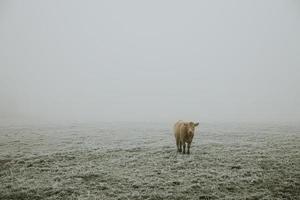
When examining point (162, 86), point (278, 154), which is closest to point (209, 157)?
point (278, 154)

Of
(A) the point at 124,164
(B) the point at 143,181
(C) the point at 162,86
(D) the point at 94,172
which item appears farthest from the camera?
(C) the point at 162,86

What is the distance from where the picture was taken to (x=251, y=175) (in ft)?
45.1

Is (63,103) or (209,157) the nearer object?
(209,157)

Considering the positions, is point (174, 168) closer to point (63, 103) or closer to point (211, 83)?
point (63, 103)

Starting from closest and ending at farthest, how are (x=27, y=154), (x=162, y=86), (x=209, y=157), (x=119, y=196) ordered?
(x=119, y=196) < (x=209, y=157) < (x=27, y=154) < (x=162, y=86)

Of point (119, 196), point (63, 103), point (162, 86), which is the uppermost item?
point (162, 86)

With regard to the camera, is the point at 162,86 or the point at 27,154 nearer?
the point at 27,154

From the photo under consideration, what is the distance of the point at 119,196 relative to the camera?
449 inches

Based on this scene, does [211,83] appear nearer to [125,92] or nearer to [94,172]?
[125,92]

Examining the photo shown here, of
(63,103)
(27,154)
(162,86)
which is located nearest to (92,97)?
(63,103)

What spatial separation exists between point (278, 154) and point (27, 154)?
54.0 feet

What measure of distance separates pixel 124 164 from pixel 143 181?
3.46 metres

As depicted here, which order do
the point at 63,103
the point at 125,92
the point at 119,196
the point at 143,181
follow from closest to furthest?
the point at 119,196, the point at 143,181, the point at 63,103, the point at 125,92

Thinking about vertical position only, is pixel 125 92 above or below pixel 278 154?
above
